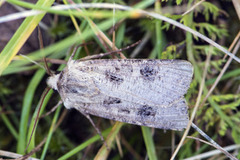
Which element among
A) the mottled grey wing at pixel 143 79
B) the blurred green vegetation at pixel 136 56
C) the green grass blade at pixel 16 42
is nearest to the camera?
the green grass blade at pixel 16 42

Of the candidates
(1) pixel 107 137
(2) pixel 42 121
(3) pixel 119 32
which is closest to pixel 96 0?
(3) pixel 119 32

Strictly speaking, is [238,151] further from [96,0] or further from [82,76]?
[96,0]

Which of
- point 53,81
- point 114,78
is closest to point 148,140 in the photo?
point 114,78

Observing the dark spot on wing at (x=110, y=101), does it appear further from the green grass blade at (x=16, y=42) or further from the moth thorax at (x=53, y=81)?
the green grass blade at (x=16, y=42)

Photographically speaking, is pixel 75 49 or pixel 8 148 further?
pixel 8 148

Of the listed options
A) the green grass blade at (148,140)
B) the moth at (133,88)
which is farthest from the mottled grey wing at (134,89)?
the green grass blade at (148,140)

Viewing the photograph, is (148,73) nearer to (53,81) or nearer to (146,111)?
(146,111)
